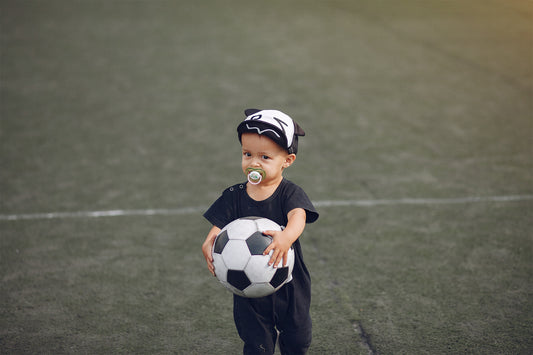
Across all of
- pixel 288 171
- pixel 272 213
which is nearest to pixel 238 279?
pixel 272 213

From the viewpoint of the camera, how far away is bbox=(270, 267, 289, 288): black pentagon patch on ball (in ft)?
10.3

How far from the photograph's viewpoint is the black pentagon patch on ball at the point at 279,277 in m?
3.14

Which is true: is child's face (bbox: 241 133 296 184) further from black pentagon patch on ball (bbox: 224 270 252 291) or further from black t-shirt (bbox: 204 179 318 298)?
black pentagon patch on ball (bbox: 224 270 252 291)

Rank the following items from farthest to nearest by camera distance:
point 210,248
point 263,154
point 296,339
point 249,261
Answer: point 296,339 → point 210,248 → point 263,154 → point 249,261

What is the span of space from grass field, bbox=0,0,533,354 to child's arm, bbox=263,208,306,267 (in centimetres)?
137

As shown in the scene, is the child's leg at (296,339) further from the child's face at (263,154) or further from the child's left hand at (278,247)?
the child's face at (263,154)

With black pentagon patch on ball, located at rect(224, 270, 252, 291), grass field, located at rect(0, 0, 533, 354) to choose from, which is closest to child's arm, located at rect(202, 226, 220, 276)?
black pentagon patch on ball, located at rect(224, 270, 252, 291)

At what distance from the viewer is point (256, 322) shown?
11.1ft

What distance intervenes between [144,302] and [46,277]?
1.09 meters

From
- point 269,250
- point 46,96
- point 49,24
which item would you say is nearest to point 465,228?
point 269,250

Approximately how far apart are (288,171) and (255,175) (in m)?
4.35

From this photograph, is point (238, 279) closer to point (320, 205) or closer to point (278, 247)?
point (278, 247)

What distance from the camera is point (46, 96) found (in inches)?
400

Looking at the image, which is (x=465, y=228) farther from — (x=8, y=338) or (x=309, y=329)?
(x=8, y=338)
